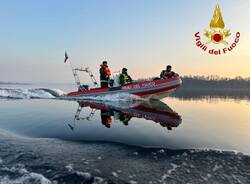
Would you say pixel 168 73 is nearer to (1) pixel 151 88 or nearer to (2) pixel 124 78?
(1) pixel 151 88

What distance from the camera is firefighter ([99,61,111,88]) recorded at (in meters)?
19.3

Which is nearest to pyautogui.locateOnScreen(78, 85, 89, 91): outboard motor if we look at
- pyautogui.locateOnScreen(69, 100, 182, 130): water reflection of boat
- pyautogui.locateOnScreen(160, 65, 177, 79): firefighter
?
pyautogui.locateOnScreen(160, 65, 177, 79): firefighter

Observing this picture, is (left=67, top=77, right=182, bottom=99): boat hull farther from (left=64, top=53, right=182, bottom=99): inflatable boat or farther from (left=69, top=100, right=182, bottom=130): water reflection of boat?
(left=69, top=100, right=182, bottom=130): water reflection of boat

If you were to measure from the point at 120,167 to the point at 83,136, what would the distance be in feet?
8.64

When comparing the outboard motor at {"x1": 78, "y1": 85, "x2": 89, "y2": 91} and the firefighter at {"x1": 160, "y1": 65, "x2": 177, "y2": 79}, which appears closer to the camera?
the firefighter at {"x1": 160, "y1": 65, "x2": 177, "y2": 79}

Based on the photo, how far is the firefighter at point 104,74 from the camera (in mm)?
19297

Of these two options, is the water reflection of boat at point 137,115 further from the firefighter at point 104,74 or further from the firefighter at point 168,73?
the firefighter at point 104,74

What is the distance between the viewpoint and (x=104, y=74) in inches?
766

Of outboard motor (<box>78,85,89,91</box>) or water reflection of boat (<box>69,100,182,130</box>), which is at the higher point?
outboard motor (<box>78,85,89,91</box>)

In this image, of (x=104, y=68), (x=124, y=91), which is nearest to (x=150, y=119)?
(x=124, y=91)

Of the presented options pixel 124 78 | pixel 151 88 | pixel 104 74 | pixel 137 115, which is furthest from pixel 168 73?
pixel 137 115

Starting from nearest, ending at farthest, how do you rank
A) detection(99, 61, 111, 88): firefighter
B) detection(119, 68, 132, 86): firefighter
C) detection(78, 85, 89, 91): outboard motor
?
detection(119, 68, 132, 86): firefighter, detection(99, 61, 111, 88): firefighter, detection(78, 85, 89, 91): outboard motor

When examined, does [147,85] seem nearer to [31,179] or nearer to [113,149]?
[113,149]

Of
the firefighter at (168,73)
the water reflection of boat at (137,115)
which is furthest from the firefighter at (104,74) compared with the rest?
the water reflection of boat at (137,115)
